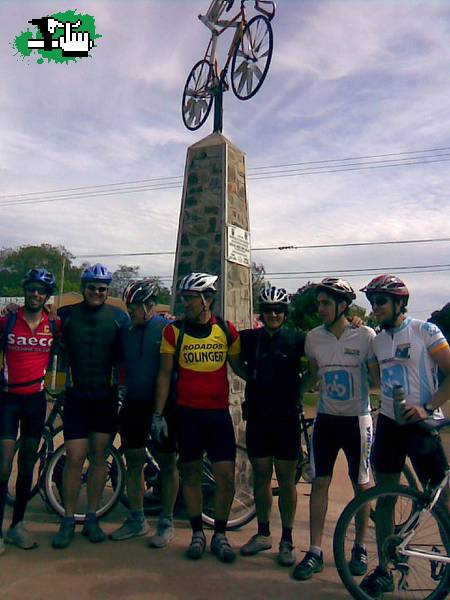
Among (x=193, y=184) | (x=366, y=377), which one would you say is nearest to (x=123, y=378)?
(x=366, y=377)

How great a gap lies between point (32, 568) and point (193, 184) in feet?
13.2

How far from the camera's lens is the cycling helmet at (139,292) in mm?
4457

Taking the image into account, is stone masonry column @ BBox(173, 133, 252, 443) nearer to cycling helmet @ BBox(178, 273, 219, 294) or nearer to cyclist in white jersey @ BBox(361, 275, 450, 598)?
cycling helmet @ BBox(178, 273, 219, 294)

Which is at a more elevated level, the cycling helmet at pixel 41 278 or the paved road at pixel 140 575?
the cycling helmet at pixel 41 278

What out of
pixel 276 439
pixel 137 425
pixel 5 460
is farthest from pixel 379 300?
pixel 5 460

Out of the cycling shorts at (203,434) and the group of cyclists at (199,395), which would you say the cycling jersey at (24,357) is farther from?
the cycling shorts at (203,434)

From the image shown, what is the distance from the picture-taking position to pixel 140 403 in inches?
175

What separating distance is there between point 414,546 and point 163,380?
199 centimetres

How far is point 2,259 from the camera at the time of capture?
194 feet

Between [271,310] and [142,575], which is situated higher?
[271,310]

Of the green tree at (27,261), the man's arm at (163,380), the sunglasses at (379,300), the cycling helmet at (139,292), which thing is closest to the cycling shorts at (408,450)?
the sunglasses at (379,300)

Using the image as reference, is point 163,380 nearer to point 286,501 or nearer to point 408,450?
point 286,501

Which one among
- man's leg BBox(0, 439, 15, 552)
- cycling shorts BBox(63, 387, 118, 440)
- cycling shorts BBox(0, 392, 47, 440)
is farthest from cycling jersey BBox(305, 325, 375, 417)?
man's leg BBox(0, 439, 15, 552)

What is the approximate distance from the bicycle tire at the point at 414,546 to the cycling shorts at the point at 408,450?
19 cm
